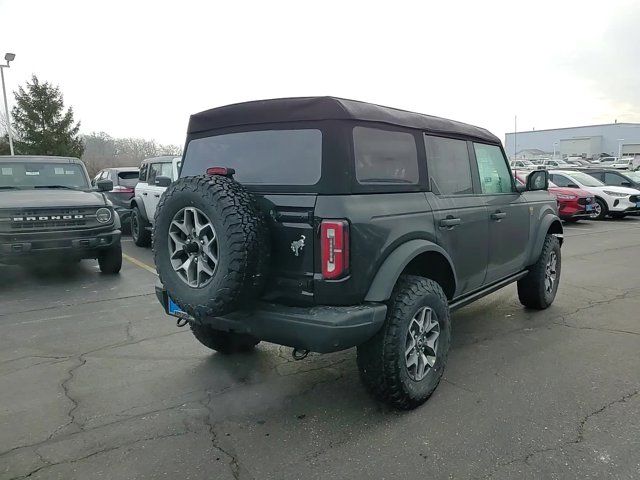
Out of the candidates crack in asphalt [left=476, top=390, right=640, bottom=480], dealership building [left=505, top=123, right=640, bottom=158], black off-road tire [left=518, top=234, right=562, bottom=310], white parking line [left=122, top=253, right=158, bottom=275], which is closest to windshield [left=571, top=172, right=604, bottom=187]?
black off-road tire [left=518, top=234, right=562, bottom=310]

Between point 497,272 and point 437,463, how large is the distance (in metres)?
2.23

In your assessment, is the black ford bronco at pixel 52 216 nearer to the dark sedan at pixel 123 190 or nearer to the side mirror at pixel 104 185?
the side mirror at pixel 104 185

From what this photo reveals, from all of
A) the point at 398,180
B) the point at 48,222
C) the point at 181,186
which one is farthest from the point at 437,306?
the point at 48,222

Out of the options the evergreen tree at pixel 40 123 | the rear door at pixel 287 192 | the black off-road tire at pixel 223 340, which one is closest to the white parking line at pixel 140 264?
the black off-road tire at pixel 223 340

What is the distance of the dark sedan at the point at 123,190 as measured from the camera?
12.1m

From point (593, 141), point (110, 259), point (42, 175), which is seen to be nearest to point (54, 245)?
point (110, 259)

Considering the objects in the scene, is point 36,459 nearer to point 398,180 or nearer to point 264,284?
point 264,284

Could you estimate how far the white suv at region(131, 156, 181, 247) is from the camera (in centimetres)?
967

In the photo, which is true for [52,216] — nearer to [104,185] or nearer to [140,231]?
[104,185]

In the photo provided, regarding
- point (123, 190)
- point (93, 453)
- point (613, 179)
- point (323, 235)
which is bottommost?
point (93, 453)

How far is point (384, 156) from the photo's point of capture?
326cm

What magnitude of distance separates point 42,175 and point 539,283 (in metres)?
7.25

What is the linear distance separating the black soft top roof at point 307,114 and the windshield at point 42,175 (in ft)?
16.2

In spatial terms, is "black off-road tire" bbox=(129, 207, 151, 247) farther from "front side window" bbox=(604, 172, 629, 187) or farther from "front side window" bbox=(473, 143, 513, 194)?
"front side window" bbox=(604, 172, 629, 187)
